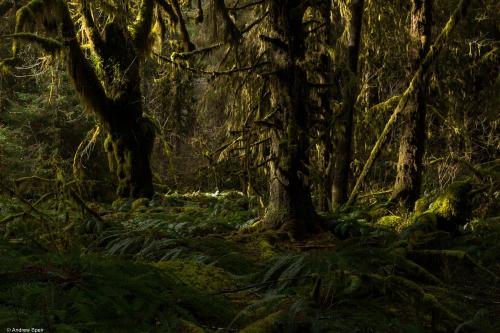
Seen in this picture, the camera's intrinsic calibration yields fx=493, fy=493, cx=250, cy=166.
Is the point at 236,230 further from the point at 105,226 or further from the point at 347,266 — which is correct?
the point at 347,266

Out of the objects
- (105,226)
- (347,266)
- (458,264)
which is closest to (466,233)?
(458,264)

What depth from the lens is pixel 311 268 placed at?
3.32m

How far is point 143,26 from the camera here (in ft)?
33.0

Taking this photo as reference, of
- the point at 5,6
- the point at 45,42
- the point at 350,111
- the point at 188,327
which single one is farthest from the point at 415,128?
the point at 5,6

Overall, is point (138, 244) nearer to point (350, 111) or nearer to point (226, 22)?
point (226, 22)

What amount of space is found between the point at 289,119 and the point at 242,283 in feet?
8.01

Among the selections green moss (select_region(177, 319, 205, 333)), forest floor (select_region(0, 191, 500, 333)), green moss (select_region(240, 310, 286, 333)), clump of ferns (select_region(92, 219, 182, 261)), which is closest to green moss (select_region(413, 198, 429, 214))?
forest floor (select_region(0, 191, 500, 333))

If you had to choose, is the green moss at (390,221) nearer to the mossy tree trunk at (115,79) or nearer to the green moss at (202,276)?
the green moss at (202,276)

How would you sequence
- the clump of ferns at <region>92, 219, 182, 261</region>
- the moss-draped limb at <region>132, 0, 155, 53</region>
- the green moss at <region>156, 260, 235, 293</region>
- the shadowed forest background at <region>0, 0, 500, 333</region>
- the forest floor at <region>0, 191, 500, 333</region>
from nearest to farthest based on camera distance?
the forest floor at <region>0, 191, 500, 333</region>, the shadowed forest background at <region>0, 0, 500, 333</region>, the green moss at <region>156, 260, 235, 293</region>, the clump of ferns at <region>92, 219, 182, 261</region>, the moss-draped limb at <region>132, 0, 155, 53</region>

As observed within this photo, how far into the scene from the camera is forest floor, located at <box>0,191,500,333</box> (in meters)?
1.99

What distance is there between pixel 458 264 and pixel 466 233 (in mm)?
1192

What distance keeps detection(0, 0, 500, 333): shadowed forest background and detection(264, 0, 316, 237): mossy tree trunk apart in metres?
0.02

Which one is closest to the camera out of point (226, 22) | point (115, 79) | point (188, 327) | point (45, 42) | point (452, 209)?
point (188, 327)

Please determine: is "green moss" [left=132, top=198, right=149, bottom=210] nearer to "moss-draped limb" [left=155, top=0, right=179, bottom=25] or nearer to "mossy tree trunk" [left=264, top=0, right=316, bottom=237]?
"moss-draped limb" [left=155, top=0, right=179, bottom=25]
